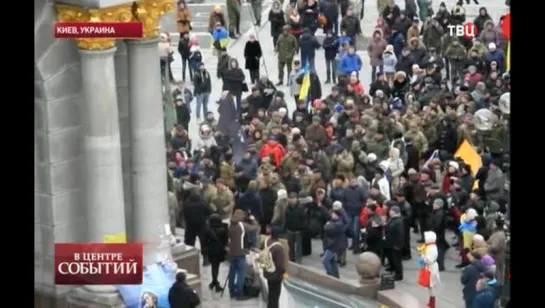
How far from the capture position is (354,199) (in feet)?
137

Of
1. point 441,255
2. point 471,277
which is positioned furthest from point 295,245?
point 471,277

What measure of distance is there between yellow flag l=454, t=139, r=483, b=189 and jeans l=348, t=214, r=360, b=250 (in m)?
1.96

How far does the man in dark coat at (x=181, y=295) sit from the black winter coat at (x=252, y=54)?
5.75m

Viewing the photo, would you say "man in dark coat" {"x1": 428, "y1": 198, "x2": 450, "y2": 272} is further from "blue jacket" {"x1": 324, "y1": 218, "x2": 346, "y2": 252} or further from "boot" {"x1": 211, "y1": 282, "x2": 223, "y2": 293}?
"boot" {"x1": 211, "y1": 282, "x2": 223, "y2": 293}

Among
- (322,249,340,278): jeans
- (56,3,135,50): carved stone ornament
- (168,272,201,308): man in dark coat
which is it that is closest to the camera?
(56,3,135,50): carved stone ornament

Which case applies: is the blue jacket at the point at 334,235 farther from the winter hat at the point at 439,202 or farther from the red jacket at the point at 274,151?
the red jacket at the point at 274,151

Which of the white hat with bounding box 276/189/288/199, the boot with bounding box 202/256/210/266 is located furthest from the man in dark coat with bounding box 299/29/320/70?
the boot with bounding box 202/256/210/266

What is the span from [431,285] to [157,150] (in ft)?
13.9

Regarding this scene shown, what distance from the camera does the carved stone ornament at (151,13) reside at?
1549 inches

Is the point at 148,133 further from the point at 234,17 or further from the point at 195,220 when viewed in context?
the point at 234,17

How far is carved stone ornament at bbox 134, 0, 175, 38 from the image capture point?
3934 cm
